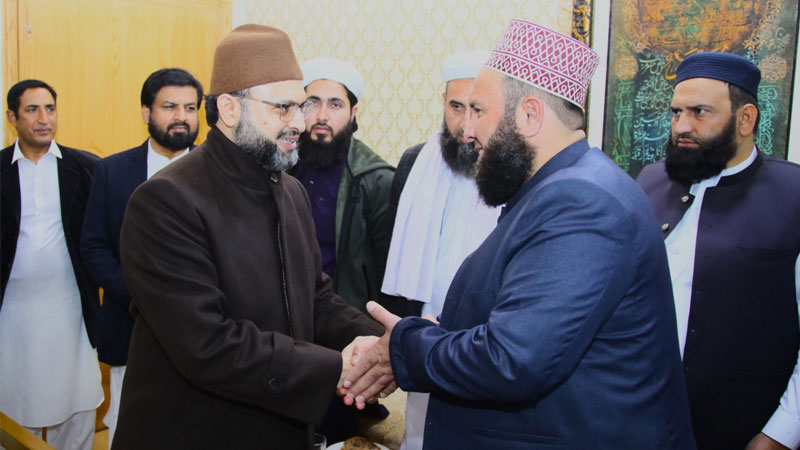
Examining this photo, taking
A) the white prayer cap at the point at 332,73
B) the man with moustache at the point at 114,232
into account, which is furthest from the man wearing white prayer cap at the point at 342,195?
the man with moustache at the point at 114,232

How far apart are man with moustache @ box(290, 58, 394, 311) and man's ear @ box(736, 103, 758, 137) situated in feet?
5.30

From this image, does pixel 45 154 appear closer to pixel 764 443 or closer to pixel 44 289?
pixel 44 289

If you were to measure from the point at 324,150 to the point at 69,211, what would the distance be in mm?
1403

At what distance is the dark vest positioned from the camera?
2.20 meters

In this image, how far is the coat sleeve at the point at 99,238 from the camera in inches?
131

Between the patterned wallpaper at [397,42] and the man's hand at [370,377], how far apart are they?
11.7 ft

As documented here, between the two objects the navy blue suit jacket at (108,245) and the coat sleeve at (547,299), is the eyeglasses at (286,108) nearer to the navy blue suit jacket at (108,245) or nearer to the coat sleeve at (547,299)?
the coat sleeve at (547,299)

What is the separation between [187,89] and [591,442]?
3.10 m

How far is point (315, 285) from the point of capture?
2.34 meters

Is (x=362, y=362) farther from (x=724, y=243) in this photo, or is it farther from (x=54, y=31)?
(x=54, y=31)

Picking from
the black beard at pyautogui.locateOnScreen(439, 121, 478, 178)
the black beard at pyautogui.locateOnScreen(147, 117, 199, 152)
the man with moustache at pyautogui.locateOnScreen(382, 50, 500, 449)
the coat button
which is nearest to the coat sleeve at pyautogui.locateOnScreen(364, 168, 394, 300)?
the man with moustache at pyautogui.locateOnScreen(382, 50, 500, 449)

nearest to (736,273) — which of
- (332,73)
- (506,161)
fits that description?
(506,161)

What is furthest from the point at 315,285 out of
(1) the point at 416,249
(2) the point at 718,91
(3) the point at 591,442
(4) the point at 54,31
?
(4) the point at 54,31

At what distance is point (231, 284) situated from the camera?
1.84m
